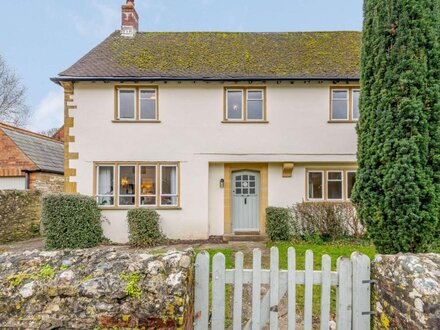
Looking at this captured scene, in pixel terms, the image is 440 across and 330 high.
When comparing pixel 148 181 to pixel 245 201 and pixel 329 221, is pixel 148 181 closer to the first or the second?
pixel 245 201

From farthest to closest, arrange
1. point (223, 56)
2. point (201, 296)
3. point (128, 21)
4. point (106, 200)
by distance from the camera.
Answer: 1. point (128, 21)
2. point (223, 56)
3. point (106, 200)
4. point (201, 296)

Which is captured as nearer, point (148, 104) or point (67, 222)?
point (67, 222)

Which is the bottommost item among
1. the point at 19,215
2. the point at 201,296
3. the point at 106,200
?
the point at 19,215

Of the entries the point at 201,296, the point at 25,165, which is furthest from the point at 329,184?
the point at 25,165

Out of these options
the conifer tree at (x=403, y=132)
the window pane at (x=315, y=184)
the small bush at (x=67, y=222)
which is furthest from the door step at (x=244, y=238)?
the conifer tree at (x=403, y=132)

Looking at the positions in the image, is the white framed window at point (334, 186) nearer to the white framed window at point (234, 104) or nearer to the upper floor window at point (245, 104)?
the upper floor window at point (245, 104)

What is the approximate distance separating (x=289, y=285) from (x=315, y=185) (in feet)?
26.2

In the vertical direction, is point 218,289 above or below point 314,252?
above

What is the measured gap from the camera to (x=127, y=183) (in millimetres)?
9945

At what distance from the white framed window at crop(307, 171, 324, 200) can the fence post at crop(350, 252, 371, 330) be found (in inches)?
299

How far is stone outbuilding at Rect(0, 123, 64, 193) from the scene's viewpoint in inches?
488

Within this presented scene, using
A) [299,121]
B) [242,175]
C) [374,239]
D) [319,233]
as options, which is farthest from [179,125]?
[374,239]

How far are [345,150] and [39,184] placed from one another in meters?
13.0

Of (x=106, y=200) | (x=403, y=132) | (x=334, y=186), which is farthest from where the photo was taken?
(x=334, y=186)
